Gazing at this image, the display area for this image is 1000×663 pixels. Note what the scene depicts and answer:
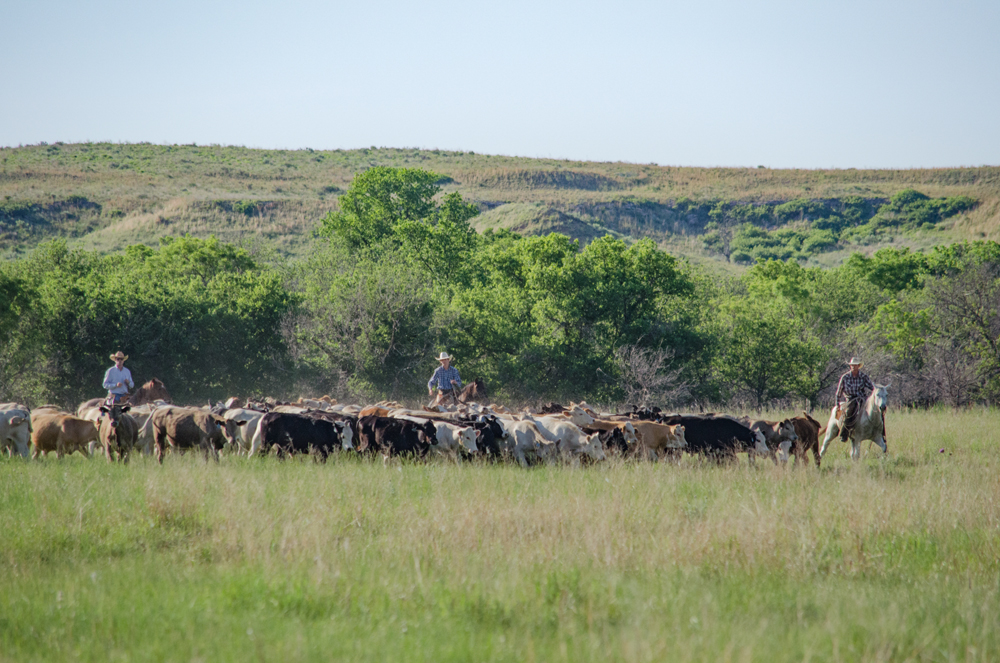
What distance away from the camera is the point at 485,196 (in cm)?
8131

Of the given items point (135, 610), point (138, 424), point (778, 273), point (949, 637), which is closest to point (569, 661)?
point (949, 637)

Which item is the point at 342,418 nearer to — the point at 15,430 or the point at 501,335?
the point at 15,430

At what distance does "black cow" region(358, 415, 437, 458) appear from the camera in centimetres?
1430

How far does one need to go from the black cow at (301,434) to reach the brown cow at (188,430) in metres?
0.83

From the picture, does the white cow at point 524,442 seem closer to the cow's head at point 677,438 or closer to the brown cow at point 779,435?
the cow's head at point 677,438

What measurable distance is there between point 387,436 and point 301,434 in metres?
1.65

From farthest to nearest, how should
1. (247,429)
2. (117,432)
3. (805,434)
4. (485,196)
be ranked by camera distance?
(485,196)
(247,429)
(805,434)
(117,432)

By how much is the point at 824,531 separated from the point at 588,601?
11.6ft

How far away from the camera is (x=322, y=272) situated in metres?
31.3

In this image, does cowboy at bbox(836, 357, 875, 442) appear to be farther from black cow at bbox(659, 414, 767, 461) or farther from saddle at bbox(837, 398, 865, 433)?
black cow at bbox(659, 414, 767, 461)

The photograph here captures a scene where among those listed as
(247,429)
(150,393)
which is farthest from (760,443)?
(150,393)

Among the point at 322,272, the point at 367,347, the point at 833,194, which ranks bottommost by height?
the point at 367,347

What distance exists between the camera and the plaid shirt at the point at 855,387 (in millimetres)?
14891

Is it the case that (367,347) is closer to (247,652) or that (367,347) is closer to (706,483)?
(706,483)
